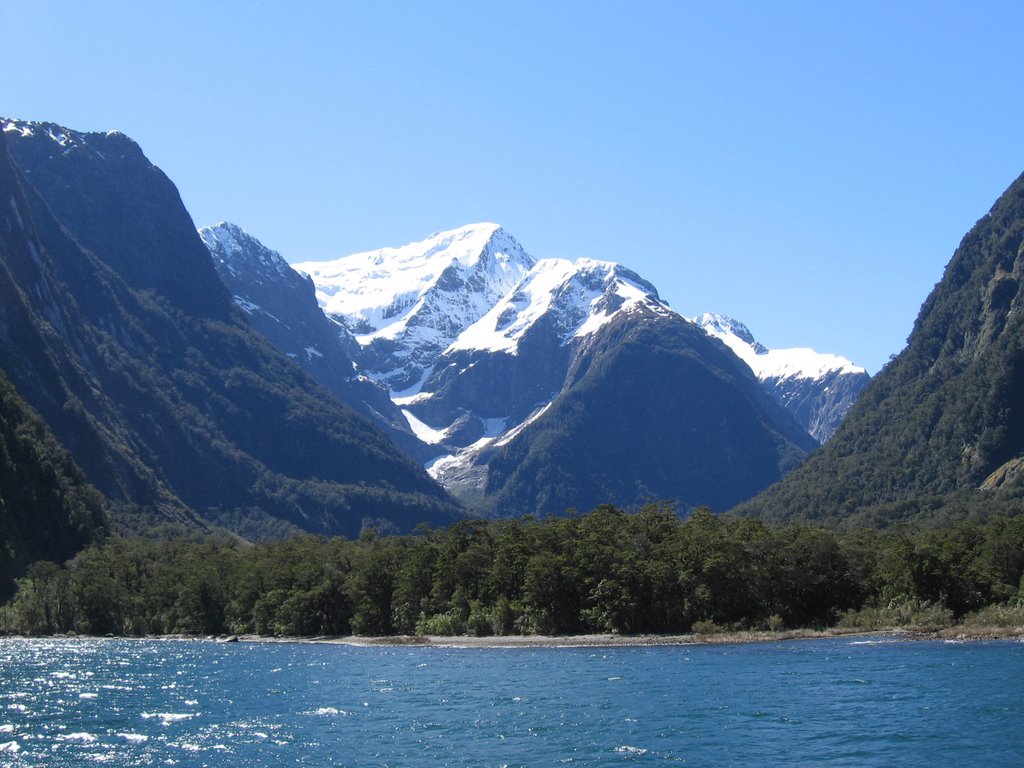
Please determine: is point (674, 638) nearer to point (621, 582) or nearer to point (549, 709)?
point (621, 582)

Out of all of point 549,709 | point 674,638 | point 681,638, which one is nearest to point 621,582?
point 674,638

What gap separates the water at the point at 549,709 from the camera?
65625mm

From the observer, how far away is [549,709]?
81.8 meters

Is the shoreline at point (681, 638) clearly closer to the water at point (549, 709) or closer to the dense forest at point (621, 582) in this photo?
the dense forest at point (621, 582)

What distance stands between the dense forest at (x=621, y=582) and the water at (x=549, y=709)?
774 inches

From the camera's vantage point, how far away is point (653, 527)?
163250 mm

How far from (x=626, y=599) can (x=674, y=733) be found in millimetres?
74034

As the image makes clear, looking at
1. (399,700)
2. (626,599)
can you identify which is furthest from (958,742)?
(626,599)

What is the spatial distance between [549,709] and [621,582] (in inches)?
2563

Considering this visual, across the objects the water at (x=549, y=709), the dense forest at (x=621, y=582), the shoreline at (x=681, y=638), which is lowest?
the water at (x=549, y=709)

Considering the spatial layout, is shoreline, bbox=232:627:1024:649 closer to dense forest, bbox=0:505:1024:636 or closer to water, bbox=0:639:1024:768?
dense forest, bbox=0:505:1024:636

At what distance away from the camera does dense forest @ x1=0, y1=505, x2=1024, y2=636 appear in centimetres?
14050

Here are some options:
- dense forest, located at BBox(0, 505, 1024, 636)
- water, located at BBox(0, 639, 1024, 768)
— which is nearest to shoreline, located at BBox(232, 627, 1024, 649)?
dense forest, located at BBox(0, 505, 1024, 636)

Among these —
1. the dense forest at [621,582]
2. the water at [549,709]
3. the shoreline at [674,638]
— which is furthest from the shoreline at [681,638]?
the water at [549,709]
